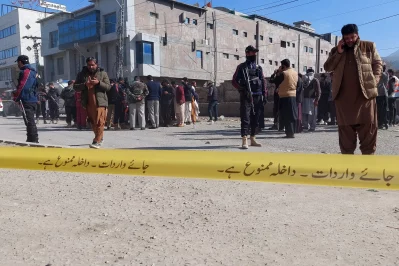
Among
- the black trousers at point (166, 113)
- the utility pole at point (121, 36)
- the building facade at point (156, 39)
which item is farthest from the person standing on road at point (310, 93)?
the utility pole at point (121, 36)

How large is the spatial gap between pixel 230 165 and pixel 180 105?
365 inches

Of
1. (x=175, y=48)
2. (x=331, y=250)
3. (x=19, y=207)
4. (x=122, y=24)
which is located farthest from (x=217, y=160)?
(x=175, y=48)

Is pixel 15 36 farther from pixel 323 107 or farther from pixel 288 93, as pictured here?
pixel 288 93

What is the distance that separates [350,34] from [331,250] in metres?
2.19

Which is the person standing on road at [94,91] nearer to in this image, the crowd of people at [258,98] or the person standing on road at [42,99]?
the crowd of people at [258,98]

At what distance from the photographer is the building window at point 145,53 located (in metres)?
33.9

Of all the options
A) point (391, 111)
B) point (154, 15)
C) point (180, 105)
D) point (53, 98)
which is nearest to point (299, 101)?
point (391, 111)

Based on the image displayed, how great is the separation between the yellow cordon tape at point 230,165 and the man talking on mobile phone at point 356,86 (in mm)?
1252

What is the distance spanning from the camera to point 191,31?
39438 mm

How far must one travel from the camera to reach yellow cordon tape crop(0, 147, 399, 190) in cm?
206

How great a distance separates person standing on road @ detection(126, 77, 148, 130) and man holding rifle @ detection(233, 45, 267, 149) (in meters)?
4.93

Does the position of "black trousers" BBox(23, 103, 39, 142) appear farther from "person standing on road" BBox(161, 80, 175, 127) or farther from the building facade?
the building facade

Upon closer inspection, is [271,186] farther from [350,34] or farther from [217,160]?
[350,34]

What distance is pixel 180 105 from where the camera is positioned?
11398 millimetres
